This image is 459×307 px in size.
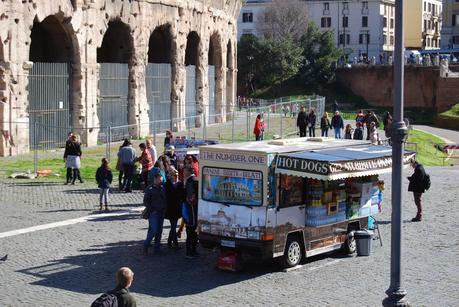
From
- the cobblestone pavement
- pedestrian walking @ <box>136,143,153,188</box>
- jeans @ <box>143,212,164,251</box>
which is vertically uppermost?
pedestrian walking @ <box>136,143,153,188</box>

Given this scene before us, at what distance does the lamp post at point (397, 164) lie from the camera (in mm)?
11453

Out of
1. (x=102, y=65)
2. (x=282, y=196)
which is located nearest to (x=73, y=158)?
(x=282, y=196)

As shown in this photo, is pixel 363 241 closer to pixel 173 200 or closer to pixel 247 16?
pixel 173 200

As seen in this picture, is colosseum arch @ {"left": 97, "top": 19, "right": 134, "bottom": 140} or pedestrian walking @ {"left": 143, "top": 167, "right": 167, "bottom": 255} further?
colosseum arch @ {"left": 97, "top": 19, "right": 134, "bottom": 140}

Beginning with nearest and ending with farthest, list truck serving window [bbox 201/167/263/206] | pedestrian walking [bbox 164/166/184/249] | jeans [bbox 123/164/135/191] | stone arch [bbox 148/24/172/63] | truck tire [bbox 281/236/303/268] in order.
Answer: truck serving window [bbox 201/167/263/206]
truck tire [bbox 281/236/303/268]
pedestrian walking [bbox 164/166/184/249]
jeans [bbox 123/164/135/191]
stone arch [bbox 148/24/172/63]

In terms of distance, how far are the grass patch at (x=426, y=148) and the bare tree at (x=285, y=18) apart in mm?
39307

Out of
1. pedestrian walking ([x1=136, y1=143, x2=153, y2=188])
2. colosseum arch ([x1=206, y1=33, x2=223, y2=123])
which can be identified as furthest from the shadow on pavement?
colosseum arch ([x1=206, y1=33, x2=223, y2=123])

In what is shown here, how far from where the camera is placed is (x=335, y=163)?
16.5m

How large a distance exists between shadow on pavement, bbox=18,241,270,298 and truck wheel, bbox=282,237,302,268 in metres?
0.33

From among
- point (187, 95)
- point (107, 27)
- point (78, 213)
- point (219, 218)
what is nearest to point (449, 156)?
point (187, 95)

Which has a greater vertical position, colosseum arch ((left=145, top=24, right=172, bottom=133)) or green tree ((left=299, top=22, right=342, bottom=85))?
green tree ((left=299, top=22, right=342, bottom=85))

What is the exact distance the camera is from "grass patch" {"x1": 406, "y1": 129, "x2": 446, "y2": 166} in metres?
39.8

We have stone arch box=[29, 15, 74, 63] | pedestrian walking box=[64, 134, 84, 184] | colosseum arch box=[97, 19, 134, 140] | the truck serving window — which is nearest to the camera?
the truck serving window

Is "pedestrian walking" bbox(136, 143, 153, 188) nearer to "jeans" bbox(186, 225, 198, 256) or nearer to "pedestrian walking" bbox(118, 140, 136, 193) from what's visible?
"pedestrian walking" bbox(118, 140, 136, 193)
